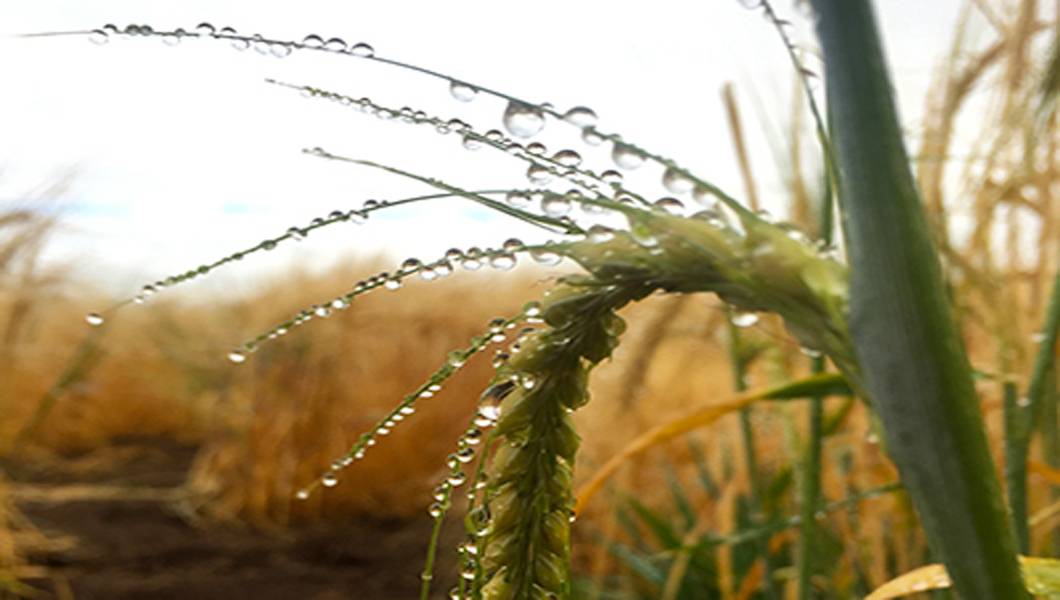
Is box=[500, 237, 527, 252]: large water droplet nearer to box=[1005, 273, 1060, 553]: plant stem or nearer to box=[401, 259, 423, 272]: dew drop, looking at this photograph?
box=[401, 259, 423, 272]: dew drop

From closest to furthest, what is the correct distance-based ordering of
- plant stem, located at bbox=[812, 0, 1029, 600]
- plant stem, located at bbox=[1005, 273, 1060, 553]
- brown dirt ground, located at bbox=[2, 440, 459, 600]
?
plant stem, located at bbox=[812, 0, 1029, 600], plant stem, located at bbox=[1005, 273, 1060, 553], brown dirt ground, located at bbox=[2, 440, 459, 600]

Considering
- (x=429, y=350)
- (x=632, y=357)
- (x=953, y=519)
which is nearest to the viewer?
(x=953, y=519)

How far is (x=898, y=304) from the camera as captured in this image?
24 centimetres

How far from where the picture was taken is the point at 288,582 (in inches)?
83.7

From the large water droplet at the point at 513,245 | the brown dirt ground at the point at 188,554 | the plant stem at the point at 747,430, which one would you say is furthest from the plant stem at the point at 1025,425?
the brown dirt ground at the point at 188,554

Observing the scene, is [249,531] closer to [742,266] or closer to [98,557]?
[98,557]

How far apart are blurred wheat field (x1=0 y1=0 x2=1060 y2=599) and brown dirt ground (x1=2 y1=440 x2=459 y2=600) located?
9 centimetres

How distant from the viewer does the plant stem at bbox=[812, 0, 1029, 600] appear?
0.24 meters

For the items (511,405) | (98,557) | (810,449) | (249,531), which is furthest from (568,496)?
(249,531)

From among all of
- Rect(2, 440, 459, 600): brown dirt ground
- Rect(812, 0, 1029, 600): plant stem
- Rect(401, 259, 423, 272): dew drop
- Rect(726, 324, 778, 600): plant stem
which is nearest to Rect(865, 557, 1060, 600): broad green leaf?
Rect(812, 0, 1029, 600): plant stem

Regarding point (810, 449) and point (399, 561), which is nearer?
point (810, 449)

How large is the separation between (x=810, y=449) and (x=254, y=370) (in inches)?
81.5

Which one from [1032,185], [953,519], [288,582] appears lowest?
[288,582]

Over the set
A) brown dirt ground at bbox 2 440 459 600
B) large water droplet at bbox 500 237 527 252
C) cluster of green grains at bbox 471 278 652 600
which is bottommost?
brown dirt ground at bbox 2 440 459 600
